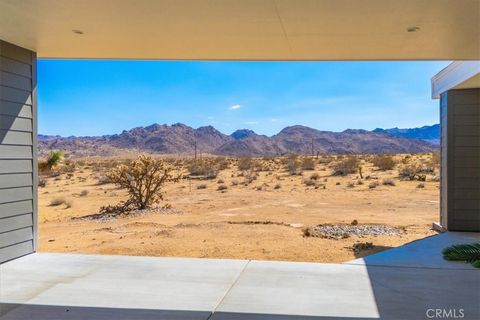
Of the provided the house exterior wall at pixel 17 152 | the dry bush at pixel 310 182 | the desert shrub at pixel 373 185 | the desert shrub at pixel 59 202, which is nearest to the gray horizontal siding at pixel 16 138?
the house exterior wall at pixel 17 152

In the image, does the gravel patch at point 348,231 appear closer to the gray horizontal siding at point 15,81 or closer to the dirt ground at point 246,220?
the dirt ground at point 246,220

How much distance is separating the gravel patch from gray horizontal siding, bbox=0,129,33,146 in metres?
6.18

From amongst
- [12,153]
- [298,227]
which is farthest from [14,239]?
[298,227]

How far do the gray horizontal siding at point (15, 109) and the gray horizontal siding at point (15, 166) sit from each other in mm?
643

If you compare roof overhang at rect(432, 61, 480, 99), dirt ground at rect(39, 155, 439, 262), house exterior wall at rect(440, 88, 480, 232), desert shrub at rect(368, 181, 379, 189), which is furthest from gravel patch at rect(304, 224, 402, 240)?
desert shrub at rect(368, 181, 379, 189)

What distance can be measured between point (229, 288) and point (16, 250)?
320 centimetres

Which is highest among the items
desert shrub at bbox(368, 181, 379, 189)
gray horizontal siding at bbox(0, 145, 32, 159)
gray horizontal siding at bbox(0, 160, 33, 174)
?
gray horizontal siding at bbox(0, 145, 32, 159)

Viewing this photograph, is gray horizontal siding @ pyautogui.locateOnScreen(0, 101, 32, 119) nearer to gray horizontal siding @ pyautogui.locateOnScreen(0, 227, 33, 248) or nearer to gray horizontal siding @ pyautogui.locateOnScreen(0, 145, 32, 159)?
gray horizontal siding @ pyautogui.locateOnScreen(0, 145, 32, 159)

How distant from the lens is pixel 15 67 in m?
6.13

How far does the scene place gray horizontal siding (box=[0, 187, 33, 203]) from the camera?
5.90 m

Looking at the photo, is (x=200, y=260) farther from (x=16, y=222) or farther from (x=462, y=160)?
(x=462, y=160)

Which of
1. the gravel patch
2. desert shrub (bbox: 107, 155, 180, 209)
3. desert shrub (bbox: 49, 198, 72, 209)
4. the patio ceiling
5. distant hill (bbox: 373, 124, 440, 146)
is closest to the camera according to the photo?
the patio ceiling

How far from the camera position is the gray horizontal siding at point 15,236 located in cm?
587

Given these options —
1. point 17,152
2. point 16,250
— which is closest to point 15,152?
point 17,152
